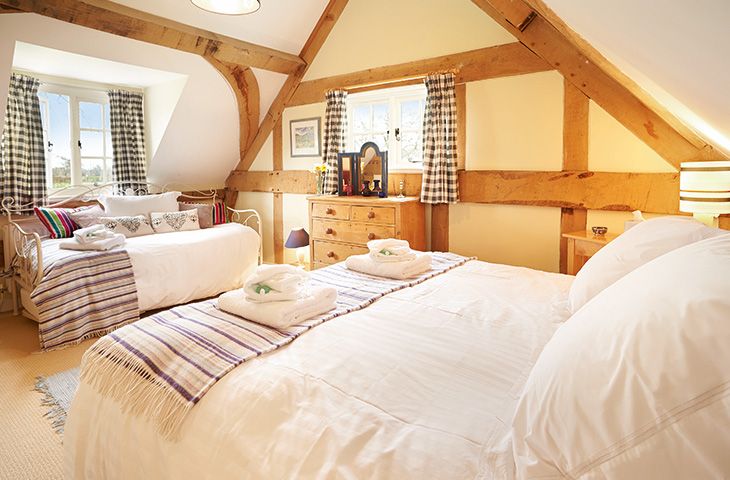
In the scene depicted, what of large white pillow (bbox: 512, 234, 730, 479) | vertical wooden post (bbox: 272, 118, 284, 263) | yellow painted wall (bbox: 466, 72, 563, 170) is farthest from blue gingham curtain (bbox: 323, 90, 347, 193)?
large white pillow (bbox: 512, 234, 730, 479)

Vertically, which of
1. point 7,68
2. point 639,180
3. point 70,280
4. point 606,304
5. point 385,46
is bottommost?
point 70,280

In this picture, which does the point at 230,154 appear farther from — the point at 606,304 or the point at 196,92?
the point at 606,304

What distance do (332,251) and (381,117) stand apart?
141 cm

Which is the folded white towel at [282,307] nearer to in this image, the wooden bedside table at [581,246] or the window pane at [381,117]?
the wooden bedside table at [581,246]

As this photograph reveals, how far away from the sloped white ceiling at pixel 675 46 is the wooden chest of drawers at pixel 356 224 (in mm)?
1858

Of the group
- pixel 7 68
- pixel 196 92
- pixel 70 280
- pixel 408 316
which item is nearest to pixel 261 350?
pixel 408 316

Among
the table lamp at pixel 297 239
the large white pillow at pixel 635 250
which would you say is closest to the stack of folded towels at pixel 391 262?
the large white pillow at pixel 635 250

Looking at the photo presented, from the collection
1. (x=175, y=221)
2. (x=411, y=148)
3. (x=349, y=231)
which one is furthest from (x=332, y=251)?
(x=175, y=221)

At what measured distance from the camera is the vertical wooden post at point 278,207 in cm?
529

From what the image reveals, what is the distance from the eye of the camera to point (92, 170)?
15.9ft

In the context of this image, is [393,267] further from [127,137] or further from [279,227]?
[127,137]

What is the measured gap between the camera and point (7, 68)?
3.36 metres

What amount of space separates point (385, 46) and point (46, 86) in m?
3.28

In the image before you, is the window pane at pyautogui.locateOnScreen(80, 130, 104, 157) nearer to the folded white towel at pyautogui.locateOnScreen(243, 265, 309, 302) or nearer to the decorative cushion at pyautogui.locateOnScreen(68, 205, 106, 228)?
the decorative cushion at pyautogui.locateOnScreen(68, 205, 106, 228)
